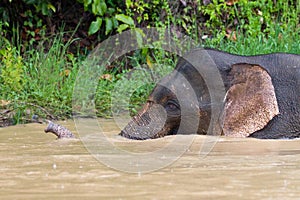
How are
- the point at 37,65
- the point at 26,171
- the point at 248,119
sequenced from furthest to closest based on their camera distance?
the point at 37,65, the point at 248,119, the point at 26,171

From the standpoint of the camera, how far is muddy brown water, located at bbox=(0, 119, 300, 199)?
3695mm

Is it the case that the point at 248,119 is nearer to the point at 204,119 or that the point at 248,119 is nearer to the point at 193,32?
the point at 204,119

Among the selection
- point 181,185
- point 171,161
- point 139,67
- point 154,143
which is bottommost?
point 139,67

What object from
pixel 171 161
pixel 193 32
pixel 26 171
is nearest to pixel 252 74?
pixel 171 161

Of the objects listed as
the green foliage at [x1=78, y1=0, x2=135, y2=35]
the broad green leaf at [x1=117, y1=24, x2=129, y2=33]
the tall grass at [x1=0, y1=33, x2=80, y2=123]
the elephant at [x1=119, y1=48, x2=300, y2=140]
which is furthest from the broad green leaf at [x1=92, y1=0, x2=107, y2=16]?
the elephant at [x1=119, y1=48, x2=300, y2=140]

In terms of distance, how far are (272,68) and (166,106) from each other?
115cm

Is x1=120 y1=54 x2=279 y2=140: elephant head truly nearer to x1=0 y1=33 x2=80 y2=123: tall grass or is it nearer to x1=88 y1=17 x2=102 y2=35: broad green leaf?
x1=0 y1=33 x2=80 y2=123: tall grass

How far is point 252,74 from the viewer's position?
661cm

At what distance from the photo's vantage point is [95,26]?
10852 millimetres

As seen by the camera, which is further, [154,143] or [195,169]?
[154,143]

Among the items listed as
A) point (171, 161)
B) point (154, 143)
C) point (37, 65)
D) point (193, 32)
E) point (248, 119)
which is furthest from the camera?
point (193, 32)

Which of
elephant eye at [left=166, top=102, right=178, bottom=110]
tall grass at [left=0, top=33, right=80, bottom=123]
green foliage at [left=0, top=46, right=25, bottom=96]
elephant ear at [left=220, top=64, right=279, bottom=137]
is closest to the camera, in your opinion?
elephant ear at [left=220, top=64, right=279, bottom=137]

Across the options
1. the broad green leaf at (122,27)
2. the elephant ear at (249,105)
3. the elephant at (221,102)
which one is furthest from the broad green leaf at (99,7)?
the elephant ear at (249,105)

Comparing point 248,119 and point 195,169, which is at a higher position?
point 195,169
